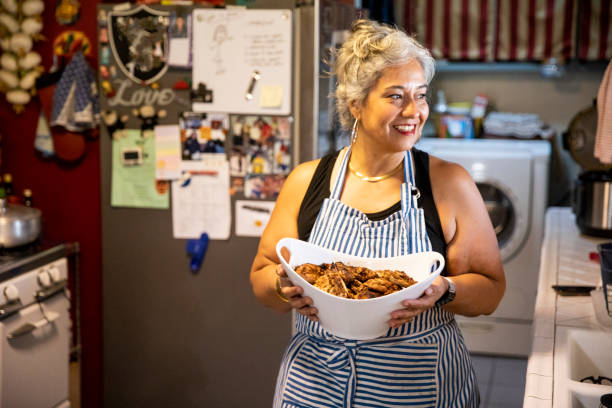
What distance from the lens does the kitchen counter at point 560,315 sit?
1.47 m

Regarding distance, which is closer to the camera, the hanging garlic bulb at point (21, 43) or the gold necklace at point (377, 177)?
the gold necklace at point (377, 177)

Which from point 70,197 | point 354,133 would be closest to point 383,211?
point 354,133

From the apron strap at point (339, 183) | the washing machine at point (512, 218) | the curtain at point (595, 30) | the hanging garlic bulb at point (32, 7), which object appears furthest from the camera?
the curtain at point (595, 30)

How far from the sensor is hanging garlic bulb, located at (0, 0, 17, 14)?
3.18 metres

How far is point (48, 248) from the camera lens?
286 cm

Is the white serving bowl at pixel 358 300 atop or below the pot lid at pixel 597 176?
below

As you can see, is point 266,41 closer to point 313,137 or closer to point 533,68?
point 313,137

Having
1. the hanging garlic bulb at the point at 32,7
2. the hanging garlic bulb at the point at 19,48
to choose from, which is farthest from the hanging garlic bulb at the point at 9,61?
the hanging garlic bulb at the point at 32,7

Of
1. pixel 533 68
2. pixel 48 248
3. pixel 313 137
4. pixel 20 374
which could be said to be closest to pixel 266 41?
pixel 313 137

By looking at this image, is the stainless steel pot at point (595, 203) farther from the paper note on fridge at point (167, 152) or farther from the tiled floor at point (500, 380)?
the paper note on fridge at point (167, 152)

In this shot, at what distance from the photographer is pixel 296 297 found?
151cm

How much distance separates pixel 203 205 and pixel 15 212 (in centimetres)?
73

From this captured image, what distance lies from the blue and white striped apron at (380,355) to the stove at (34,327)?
1.23m

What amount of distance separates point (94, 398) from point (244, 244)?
44.5 inches
